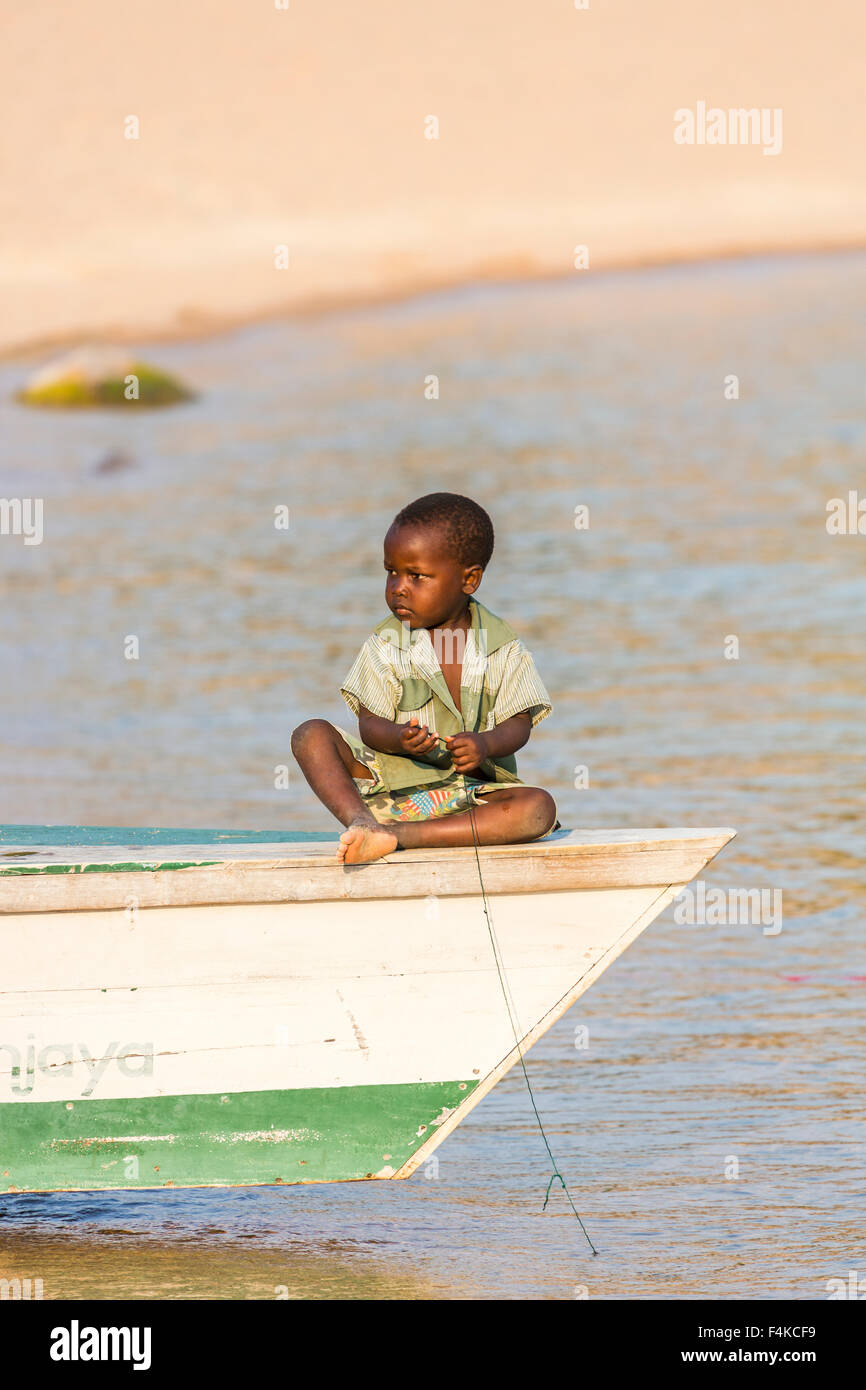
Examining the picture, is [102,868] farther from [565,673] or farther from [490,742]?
[565,673]

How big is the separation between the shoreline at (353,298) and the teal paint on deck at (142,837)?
18.8 metres

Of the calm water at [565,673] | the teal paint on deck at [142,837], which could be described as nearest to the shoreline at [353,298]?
the calm water at [565,673]

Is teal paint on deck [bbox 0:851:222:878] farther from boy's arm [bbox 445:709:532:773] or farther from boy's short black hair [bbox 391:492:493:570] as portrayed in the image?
boy's short black hair [bbox 391:492:493:570]

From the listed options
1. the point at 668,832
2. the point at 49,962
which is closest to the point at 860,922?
the point at 668,832

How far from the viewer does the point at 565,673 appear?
38.9ft

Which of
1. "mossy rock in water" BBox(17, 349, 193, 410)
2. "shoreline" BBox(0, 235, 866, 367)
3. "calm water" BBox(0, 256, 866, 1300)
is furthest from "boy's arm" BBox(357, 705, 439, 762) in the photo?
"shoreline" BBox(0, 235, 866, 367)

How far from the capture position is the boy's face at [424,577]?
470 centimetres

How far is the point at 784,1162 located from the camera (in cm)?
577

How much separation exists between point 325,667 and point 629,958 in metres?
4.87

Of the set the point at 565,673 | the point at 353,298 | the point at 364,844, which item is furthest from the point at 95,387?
the point at 364,844

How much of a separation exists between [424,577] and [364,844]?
648 mm

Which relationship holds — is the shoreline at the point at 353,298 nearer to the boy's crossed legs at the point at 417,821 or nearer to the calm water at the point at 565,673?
the calm water at the point at 565,673

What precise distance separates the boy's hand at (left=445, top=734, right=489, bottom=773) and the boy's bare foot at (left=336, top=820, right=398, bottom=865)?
225 millimetres

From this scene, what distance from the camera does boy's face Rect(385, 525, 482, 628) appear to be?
4.70 meters
